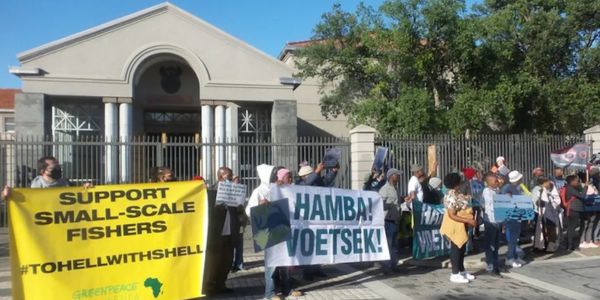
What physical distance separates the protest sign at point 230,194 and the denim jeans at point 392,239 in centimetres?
254

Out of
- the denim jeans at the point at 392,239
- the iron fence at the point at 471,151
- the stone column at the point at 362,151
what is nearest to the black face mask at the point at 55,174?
the denim jeans at the point at 392,239

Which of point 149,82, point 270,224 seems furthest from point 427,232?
point 149,82

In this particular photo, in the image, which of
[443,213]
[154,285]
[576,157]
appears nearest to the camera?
[154,285]

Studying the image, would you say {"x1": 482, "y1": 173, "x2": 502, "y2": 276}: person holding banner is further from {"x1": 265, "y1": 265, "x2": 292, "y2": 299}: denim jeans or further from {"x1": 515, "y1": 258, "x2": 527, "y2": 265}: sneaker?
{"x1": 265, "y1": 265, "x2": 292, "y2": 299}: denim jeans

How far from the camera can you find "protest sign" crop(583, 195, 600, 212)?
11.0 metres

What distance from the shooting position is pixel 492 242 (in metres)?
8.49

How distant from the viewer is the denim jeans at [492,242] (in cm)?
845

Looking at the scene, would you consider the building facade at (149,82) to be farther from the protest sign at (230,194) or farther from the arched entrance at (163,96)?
the protest sign at (230,194)

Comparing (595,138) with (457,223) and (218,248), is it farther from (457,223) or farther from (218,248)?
(218,248)

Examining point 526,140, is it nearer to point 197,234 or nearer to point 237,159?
point 237,159

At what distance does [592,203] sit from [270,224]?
7.47 m

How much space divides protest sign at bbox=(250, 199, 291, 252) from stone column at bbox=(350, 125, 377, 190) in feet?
21.5

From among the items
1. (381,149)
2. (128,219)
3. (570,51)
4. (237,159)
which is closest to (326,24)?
(237,159)

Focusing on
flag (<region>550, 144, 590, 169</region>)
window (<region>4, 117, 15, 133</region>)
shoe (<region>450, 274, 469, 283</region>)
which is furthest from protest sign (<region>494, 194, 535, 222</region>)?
window (<region>4, 117, 15, 133</region>)
